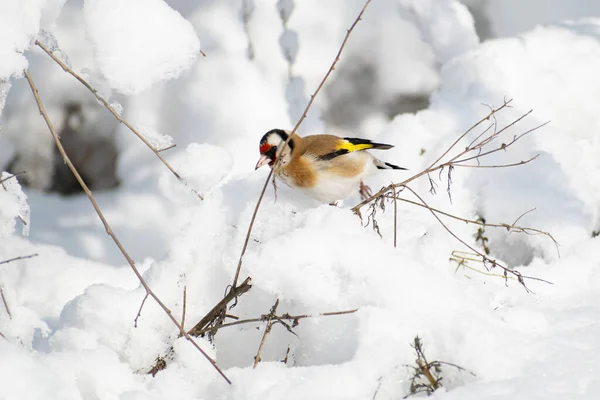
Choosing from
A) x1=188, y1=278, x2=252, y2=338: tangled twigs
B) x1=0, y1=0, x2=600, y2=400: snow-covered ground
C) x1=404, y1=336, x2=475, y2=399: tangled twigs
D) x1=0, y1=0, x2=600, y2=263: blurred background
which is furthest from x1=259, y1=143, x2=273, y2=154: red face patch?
x1=404, y1=336, x2=475, y2=399: tangled twigs

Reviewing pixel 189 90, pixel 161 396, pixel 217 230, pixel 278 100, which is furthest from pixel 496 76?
pixel 161 396

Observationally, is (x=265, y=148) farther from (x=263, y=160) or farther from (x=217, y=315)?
(x=217, y=315)

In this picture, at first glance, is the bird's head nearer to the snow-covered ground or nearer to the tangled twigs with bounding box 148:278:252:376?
the snow-covered ground

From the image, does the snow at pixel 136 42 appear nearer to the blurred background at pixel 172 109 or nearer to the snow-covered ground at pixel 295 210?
the snow-covered ground at pixel 295 210

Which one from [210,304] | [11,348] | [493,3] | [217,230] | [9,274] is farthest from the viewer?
[493,3]

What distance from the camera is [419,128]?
12.8 ft

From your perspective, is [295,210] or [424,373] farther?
[295,210]

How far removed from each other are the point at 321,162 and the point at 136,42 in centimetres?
105

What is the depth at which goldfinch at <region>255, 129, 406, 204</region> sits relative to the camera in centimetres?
295

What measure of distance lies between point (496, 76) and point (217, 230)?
237 cm

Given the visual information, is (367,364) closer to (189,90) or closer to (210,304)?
(210,304)

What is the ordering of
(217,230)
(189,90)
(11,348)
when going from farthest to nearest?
(189,90) → (217,230) → (11,348)

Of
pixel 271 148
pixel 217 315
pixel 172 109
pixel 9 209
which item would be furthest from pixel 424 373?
pixel 172 109

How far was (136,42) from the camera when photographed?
232cm
